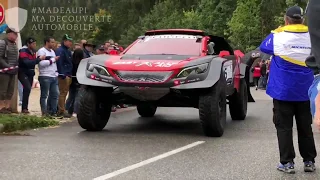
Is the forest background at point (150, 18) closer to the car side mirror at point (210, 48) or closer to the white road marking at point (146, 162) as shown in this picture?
the car side mirror at point (210, 48)

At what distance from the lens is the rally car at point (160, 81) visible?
910 cm

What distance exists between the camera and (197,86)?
9.01 meters

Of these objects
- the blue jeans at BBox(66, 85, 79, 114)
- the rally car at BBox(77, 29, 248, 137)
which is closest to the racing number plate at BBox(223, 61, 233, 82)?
the rally car at BBox(77, 29, 248, 137)

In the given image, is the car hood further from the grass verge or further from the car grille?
the grass verge

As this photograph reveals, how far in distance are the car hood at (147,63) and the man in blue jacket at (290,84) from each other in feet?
8.95

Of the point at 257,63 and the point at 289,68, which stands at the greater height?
the point at 289,68

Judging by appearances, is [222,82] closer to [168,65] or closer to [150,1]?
[168,65]

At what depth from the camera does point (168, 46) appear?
34.4 feet

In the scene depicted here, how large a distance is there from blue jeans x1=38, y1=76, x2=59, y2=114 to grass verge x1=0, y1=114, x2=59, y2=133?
0.96 metres

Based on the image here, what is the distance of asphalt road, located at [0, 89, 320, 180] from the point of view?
21.0 feet

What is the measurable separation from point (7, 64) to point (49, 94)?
1132mm

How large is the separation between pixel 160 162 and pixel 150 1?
68.7 meters

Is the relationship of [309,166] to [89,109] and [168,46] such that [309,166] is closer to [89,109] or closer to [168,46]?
[89,109]

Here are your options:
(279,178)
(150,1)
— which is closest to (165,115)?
(279,178)
